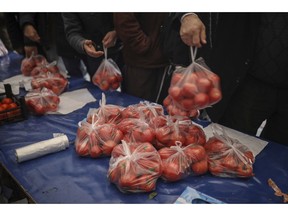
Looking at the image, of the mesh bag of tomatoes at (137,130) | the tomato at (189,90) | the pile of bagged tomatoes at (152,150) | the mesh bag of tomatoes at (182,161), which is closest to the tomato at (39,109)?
the pile of bagged tomatoes at (152,150)

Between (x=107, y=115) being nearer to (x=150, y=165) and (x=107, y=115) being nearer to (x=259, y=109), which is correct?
(x=150, y=165)

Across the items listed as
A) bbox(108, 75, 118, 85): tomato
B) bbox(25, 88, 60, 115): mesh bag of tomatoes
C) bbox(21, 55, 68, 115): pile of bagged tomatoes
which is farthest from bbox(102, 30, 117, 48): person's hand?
bbox(25, 88, 60, 115): mesh bag of tomatoes

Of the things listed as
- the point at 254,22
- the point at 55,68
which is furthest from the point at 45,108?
the point at 254,22

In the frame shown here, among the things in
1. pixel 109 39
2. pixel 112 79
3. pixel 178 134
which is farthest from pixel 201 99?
pixel 109 39

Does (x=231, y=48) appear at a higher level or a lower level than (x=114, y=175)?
higher

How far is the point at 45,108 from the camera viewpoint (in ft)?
5.41

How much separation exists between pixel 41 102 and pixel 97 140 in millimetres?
610

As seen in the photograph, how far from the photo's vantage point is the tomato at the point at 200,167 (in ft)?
3.56

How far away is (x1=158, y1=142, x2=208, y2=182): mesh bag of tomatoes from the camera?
41.2 inches

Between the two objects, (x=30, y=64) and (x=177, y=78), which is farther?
(x=30, y=64)

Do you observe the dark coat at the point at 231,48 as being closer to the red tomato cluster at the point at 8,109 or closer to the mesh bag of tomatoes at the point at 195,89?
the mesh bag of tomatoes at the point at 195,89

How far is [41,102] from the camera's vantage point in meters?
1.65

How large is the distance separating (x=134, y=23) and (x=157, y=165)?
1143mm

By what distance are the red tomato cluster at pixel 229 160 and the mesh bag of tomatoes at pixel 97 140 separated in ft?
1.31
